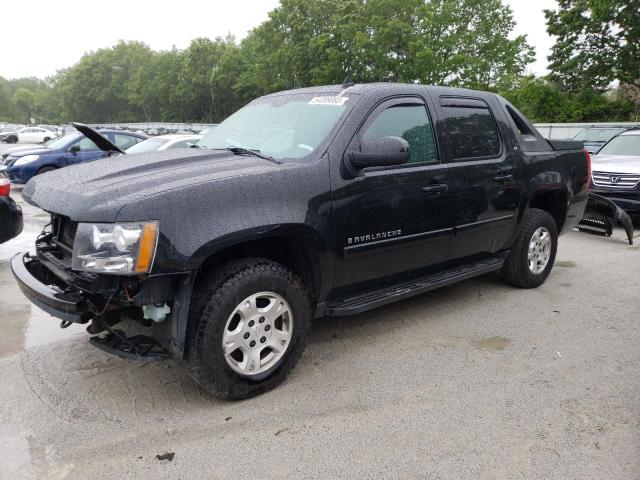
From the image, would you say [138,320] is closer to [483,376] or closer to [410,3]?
[483,376]

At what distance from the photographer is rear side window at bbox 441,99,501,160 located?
13.2ft

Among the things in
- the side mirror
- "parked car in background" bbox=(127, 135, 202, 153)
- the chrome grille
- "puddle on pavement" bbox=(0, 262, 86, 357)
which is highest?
the side mirror

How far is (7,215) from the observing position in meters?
5.30

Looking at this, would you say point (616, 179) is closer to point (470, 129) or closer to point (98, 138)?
point (470, 129)

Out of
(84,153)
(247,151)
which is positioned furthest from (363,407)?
(84,153)

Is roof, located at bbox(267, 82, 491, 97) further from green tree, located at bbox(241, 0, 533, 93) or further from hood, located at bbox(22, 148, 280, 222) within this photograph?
green tree, located at bbox(241, 0, 533, 93)

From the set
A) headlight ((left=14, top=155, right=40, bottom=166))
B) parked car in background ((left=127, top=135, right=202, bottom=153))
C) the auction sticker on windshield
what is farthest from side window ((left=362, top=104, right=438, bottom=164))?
headlight ((left=14, top=155, right=40, bottom=166))

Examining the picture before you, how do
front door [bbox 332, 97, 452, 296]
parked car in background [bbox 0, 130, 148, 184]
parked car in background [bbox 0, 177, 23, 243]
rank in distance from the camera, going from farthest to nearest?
parked car in background [bbox 0, 130, 148, 184] → parked car in background [bbox 0, 177, 23, 243] → front door [bbox 332, 97, 452, 296]

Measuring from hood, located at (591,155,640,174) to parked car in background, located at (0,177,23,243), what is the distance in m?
8.90

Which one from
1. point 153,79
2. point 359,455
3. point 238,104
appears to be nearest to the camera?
point 359,455

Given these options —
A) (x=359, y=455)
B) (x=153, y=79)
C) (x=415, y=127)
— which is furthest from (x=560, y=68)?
(x=153, y=79)

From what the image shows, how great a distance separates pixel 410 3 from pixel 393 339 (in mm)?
36971

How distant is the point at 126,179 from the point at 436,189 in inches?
84.1

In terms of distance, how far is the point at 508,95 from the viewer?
3728 cm
